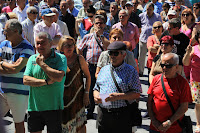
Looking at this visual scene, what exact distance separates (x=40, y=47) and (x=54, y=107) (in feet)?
2.62

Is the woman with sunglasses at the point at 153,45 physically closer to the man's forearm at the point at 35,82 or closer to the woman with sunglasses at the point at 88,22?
the woman with sunglasses at the point at 88,22

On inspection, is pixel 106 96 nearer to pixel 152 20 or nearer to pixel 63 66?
pixel 63 66

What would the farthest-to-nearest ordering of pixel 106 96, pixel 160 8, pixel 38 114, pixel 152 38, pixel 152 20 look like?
1. pixel 160 8
2. pixel 152 20
3. pixel 152 38
4. pixel 38 114
5. pixel 106 96

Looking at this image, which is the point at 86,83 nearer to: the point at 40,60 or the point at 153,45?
the point at 40,60

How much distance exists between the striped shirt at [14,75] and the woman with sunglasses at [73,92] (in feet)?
1.72

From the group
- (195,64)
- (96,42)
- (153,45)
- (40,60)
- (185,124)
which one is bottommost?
(185,124)

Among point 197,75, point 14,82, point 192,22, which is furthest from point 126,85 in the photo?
point 192,22

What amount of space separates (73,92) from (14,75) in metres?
0.90

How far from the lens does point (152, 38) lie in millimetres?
7062

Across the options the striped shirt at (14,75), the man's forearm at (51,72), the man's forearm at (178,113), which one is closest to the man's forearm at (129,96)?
the man's forearm at (178,113)

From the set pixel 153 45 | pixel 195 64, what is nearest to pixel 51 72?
pixel 195 64

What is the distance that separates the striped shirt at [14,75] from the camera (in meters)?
4.60

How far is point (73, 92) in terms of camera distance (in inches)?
181

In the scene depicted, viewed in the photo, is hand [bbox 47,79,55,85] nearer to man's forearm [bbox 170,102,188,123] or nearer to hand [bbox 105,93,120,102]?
hand [bbox 105,93,120,102]
